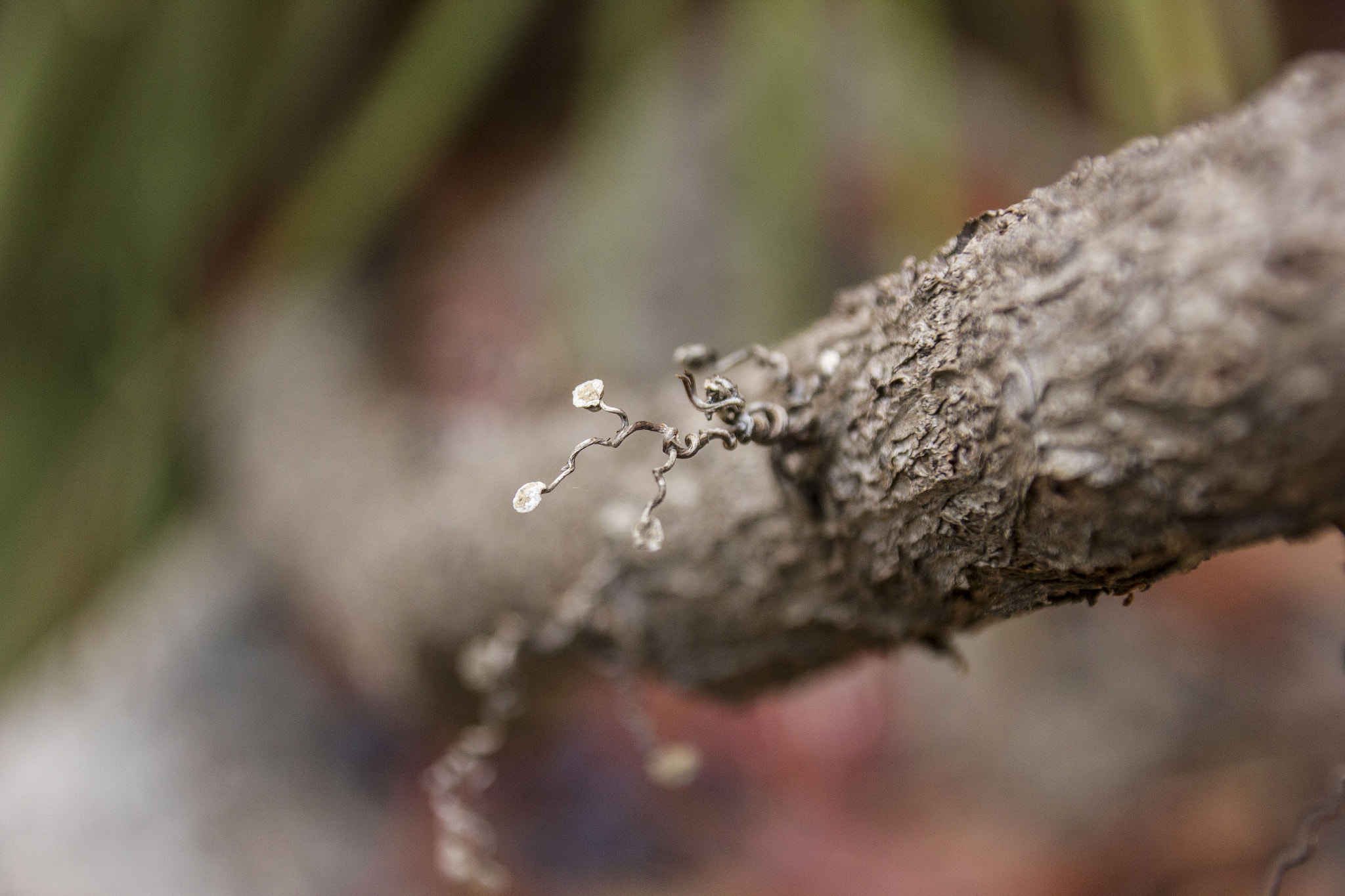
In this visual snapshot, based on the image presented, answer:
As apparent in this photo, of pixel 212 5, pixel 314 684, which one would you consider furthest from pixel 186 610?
pixel 212 5

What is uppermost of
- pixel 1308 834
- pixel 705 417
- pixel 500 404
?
pixel 500 404

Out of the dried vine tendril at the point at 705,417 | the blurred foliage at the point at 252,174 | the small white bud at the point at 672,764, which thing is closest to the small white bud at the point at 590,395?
the dried vine tendril at the point at 705,417

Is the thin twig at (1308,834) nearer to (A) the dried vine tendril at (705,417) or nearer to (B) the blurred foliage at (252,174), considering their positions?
(A) the dried vine tendril at (705,417)

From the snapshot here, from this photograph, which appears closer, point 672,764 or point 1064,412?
point 1064,412

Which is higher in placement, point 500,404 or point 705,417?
point 500,404

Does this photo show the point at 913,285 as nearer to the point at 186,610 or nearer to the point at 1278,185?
the point at 1278,185

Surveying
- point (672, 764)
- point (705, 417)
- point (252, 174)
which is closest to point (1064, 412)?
point (705, 417)

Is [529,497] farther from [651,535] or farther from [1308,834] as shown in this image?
[1308,834]

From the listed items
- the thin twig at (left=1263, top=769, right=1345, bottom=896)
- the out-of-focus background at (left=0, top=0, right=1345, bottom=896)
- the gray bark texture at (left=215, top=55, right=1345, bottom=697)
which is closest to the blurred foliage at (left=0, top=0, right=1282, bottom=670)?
the out-of-focus background at (left=0, top=0, right=1345, bottom=896)
